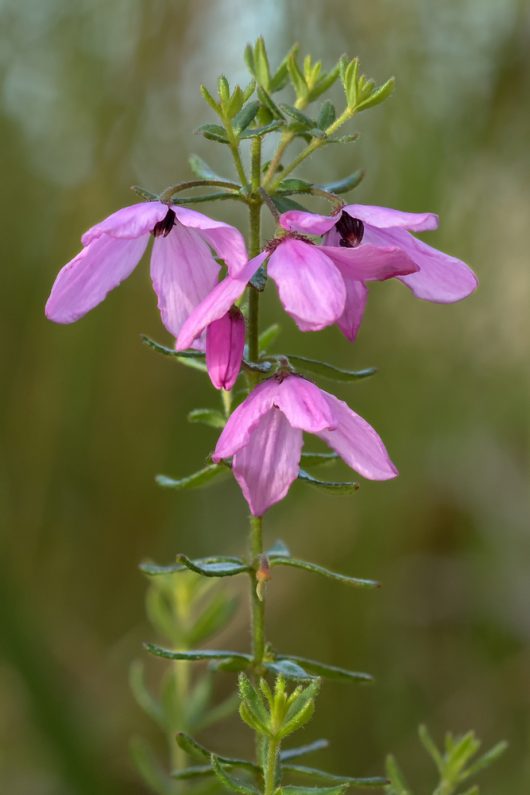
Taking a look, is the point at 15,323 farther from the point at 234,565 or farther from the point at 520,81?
the point at 234,565

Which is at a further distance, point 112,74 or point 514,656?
point 112,74

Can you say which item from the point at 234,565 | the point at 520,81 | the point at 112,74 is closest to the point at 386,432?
the point at 520,81

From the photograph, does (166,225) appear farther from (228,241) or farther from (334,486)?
(334,486)

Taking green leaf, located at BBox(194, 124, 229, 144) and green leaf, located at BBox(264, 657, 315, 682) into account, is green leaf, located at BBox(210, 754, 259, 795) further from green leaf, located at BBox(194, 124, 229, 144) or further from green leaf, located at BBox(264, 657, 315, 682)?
green leaf, located at BBox(194, 124, 229, 144)

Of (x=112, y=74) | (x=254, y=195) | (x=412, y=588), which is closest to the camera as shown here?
(x=254, y=195)

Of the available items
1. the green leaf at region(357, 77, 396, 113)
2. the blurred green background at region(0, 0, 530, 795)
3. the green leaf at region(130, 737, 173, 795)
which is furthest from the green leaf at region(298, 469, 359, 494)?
the blurred green background at region(0, 0, 530, 795)

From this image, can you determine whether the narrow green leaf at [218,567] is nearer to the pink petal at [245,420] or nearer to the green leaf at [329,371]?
the pink petal at [245,420]

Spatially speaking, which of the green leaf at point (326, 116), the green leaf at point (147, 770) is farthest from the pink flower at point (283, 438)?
the green leaf at point (147, 770)
